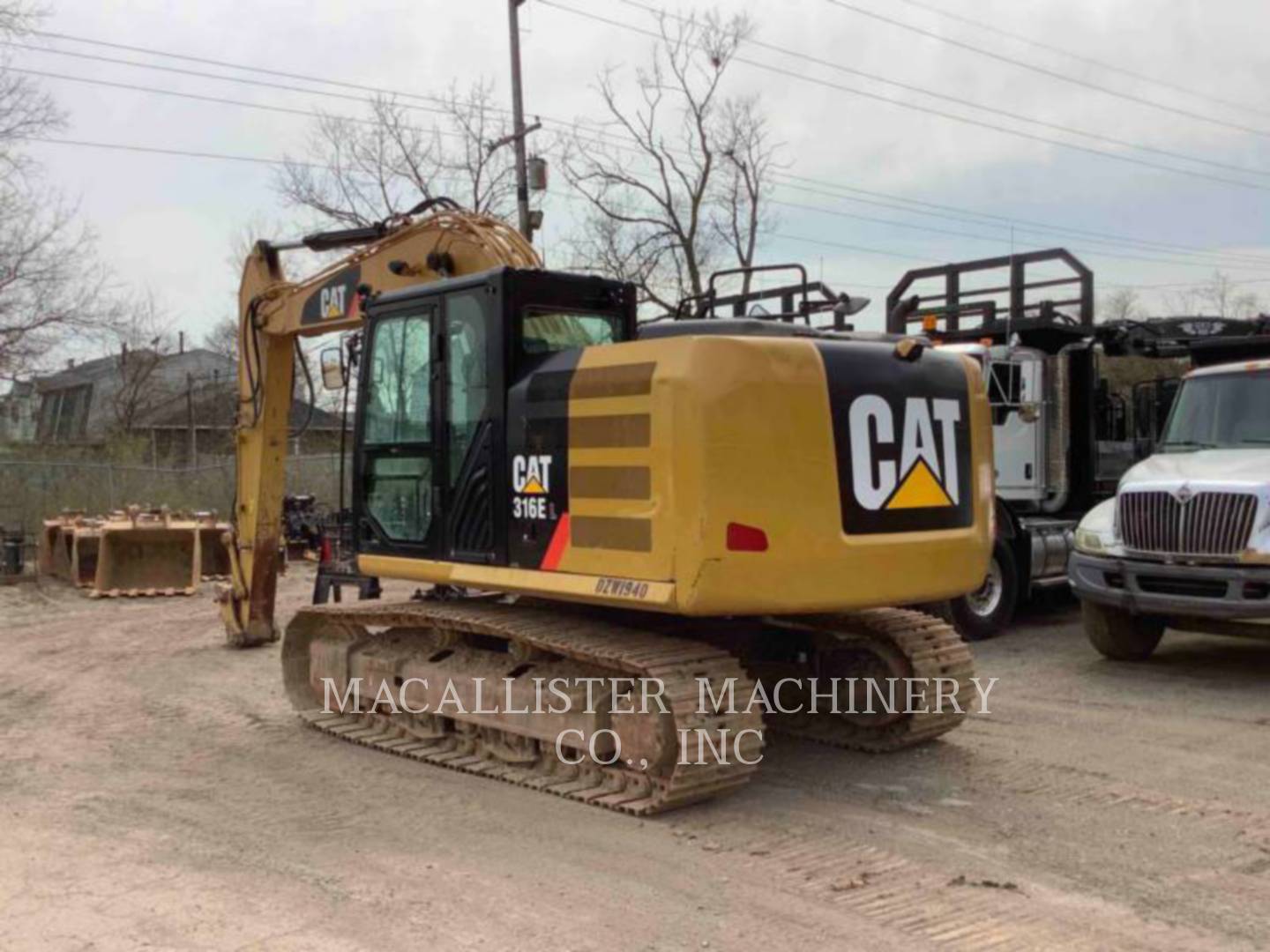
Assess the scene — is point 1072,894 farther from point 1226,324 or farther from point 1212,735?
point 1226,324

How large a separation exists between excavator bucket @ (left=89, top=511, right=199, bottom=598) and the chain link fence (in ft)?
9.24

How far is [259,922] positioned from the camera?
422 centimetres

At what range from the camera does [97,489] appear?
61.0 feet

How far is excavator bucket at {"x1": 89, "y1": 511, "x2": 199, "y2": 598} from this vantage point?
561 inches

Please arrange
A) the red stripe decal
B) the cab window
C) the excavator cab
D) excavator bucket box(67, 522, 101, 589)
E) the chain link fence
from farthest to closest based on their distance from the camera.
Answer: the chain link fence
excavator bucket box(67, 522, 101, 589)
the cab window
the excavator cab
the red stripe decal

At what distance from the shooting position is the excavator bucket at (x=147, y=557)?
14242mm

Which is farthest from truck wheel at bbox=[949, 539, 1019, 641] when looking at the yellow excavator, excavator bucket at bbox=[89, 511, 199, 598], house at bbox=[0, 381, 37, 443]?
house at bbox=[0, 381, 37, 443]

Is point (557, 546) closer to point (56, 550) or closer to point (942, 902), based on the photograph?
point (942, 902)

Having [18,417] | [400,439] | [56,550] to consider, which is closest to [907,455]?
[400,439]

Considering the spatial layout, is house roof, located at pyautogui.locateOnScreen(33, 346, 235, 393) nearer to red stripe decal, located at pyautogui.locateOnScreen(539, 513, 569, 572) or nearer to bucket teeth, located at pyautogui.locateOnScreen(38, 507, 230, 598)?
bucket teeth, located at pyautogui.locateOnScreen(38, 507, 230, 598)

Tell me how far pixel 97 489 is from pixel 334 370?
13.2 meters

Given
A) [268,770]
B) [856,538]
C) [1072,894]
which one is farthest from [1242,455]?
[268,770]

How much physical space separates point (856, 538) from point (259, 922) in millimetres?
2940

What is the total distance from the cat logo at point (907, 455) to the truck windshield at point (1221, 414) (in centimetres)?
496
